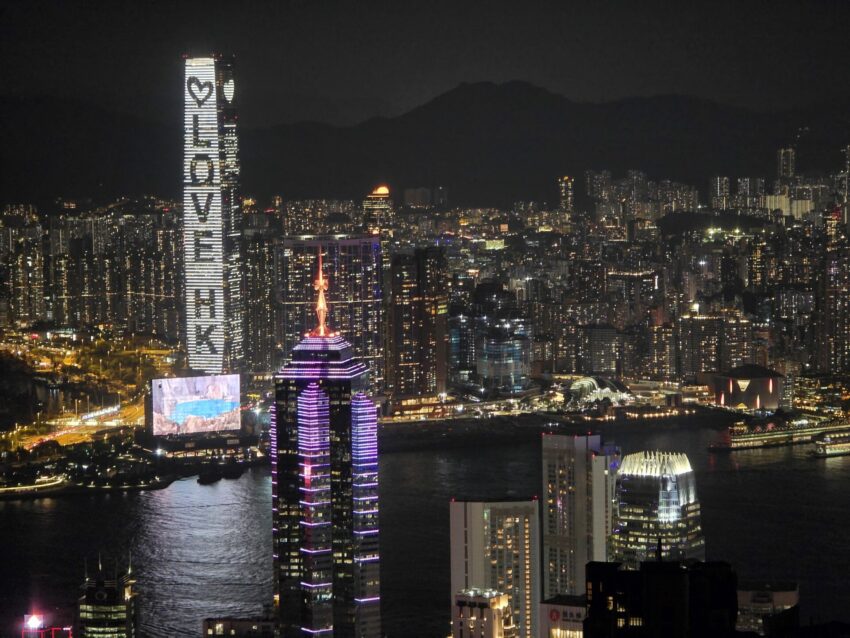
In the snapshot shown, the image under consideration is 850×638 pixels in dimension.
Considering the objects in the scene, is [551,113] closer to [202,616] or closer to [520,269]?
[520,269]

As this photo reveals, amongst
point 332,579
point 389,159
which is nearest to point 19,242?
point 389,159

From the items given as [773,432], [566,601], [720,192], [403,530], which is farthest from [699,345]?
[566,601]

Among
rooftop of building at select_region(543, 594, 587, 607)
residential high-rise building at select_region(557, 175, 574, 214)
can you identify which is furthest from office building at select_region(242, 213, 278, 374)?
residential high-rise building at select_region(557, 175, 574, 214)

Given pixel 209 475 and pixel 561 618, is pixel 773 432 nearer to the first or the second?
pixel 209 475

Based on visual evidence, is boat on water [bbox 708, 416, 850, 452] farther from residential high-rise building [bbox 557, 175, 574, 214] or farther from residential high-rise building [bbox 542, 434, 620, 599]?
Result: residential high-rise building [bbox 557, 175, 574, 214]

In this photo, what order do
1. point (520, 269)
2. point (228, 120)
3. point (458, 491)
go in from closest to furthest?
point (458, 491)
point (228, 120)
point (520, 269)
